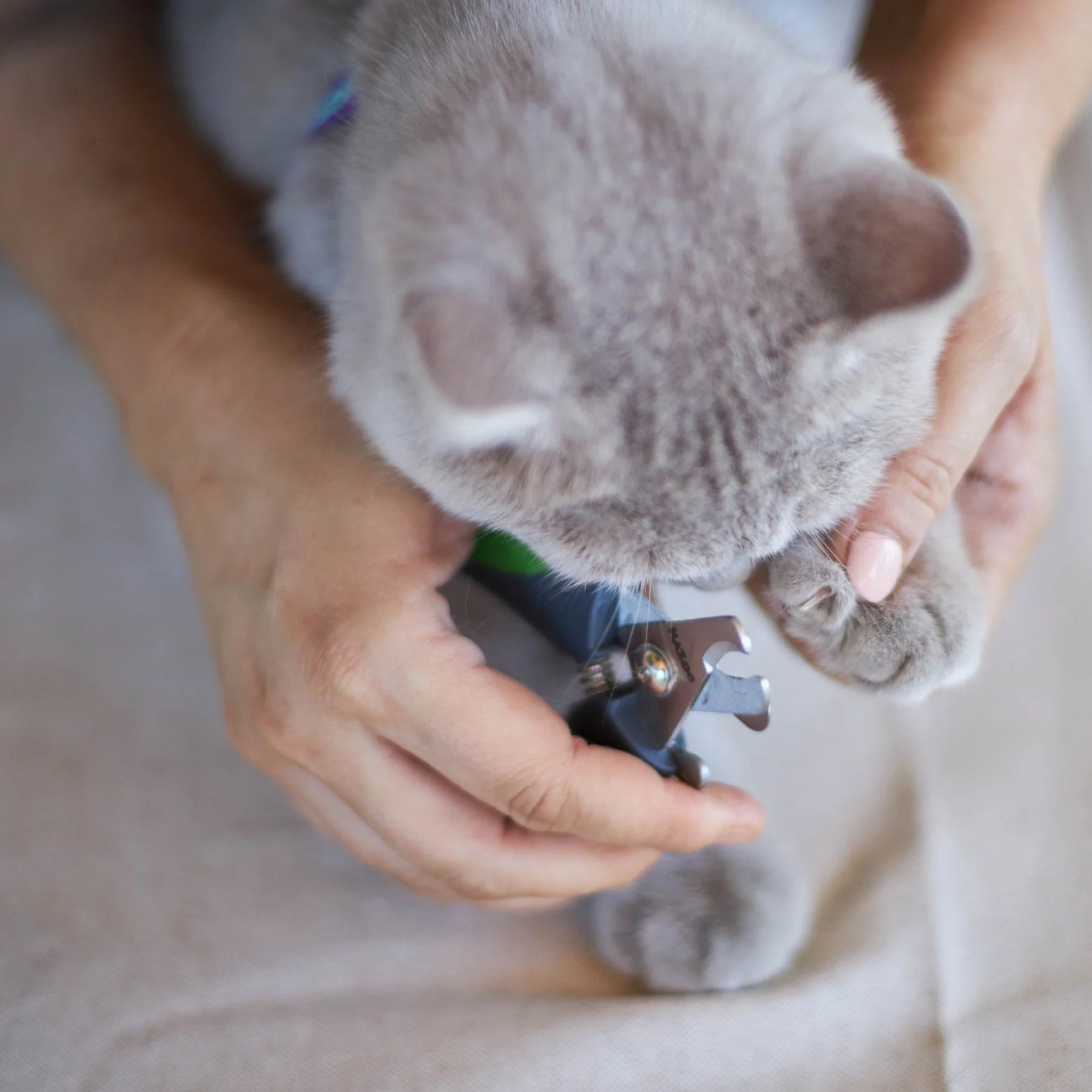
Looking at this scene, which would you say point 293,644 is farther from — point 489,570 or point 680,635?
point 680,635

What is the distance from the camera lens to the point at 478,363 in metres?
0.48

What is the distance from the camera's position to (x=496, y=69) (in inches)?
25.0

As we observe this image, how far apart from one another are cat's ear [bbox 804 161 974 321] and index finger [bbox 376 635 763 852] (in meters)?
0.34

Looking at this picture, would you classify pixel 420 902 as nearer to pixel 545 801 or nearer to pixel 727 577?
pixel 545 801

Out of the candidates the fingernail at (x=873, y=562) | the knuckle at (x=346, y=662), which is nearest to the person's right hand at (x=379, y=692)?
the knuckle at (x=346, y=662)

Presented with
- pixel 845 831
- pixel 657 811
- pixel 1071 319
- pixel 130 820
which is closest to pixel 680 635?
pixel 657 811

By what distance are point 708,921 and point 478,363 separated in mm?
570

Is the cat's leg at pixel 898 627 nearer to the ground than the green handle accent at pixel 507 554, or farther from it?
farther from it

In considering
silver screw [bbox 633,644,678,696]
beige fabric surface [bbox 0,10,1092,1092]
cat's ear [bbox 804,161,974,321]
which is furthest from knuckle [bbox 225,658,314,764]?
cat's ear [bbox 804,161,974,321]

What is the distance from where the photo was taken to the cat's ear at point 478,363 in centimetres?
47

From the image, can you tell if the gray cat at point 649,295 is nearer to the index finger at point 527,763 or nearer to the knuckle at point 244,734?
the index finger at point 527,763

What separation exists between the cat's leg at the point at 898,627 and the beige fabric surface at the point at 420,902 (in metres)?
0.23

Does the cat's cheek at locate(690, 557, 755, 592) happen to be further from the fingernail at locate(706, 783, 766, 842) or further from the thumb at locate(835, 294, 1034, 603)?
the fingernail at locate(706, 783, 766, 842)

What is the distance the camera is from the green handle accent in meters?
0.71
